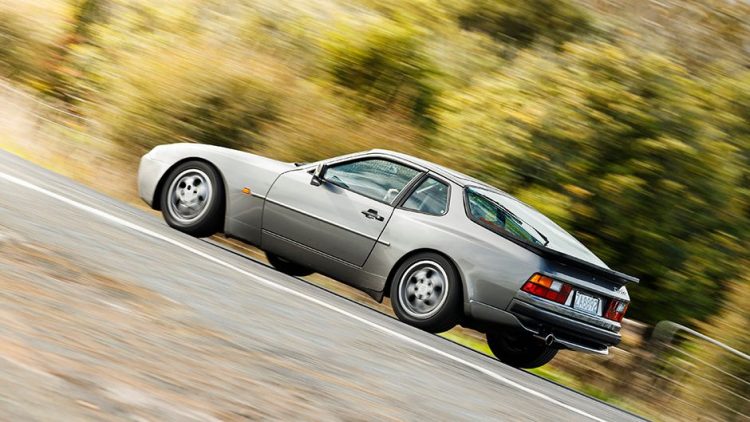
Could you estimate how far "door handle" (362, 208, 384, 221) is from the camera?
30.8 ft

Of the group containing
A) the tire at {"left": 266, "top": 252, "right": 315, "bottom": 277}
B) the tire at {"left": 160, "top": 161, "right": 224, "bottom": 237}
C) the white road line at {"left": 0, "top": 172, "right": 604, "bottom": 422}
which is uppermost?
the tire at {"left": 160, "top": 161, "right": 224, "bottom": 237}

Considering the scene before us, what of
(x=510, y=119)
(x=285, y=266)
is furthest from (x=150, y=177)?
(x=510, y=119)

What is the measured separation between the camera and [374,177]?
967 cm

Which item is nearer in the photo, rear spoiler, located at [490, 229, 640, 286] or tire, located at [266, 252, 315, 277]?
rear spoiler, located at [490, 229, 640, 286]

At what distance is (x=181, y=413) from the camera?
4488mm

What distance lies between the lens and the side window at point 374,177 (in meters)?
9.57

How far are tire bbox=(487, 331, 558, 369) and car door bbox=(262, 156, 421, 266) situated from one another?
52.2 inches

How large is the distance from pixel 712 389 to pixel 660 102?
5.94 meters

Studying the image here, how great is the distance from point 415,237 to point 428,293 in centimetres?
46

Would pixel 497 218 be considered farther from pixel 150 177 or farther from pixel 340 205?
pixel 150 177

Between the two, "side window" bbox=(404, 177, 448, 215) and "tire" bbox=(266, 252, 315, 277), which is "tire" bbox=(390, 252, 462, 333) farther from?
"tire" bbox=(266, 252, 315, 277)

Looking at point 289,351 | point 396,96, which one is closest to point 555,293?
point 289,351

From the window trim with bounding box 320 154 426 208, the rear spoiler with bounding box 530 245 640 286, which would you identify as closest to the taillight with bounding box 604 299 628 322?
the rear spoiler with bounding box 530 245 640 286

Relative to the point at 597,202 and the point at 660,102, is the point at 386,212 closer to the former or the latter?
the point at 597,202
